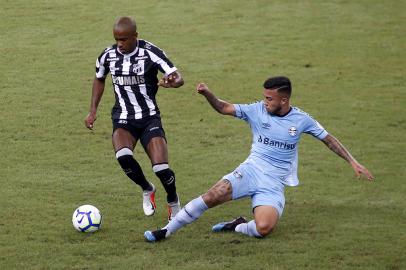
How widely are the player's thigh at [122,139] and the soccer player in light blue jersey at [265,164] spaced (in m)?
1.28

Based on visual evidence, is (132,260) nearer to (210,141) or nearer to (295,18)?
(210,141)

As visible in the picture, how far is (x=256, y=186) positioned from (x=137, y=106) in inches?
76.4

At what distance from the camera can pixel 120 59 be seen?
11.2 meters

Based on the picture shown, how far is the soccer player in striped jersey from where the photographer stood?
434 inches

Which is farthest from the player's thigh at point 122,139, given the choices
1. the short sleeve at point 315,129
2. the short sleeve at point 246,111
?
the short sleeve at point 315,129

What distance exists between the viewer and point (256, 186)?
417 inches

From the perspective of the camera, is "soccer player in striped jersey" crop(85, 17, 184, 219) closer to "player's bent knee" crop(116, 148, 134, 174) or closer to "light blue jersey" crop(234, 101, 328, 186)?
"player's bent knee" crop(116, 148, 134, 174)

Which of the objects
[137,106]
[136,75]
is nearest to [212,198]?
[137,106]

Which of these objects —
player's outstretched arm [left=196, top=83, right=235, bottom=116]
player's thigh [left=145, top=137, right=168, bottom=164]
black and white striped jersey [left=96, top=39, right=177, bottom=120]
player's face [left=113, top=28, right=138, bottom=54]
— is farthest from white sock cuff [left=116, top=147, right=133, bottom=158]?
player's outstretched arm [left=196, top=83, right=235, bottom=116]

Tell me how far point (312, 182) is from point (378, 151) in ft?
6.85

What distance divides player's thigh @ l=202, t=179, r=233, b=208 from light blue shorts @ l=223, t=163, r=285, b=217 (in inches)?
3.2

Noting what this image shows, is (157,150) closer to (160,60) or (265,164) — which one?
(160,60)

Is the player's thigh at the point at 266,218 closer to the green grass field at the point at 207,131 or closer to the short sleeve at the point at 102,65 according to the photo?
the green grass field at the point at 207,131

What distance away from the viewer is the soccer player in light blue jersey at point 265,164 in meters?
10.3
